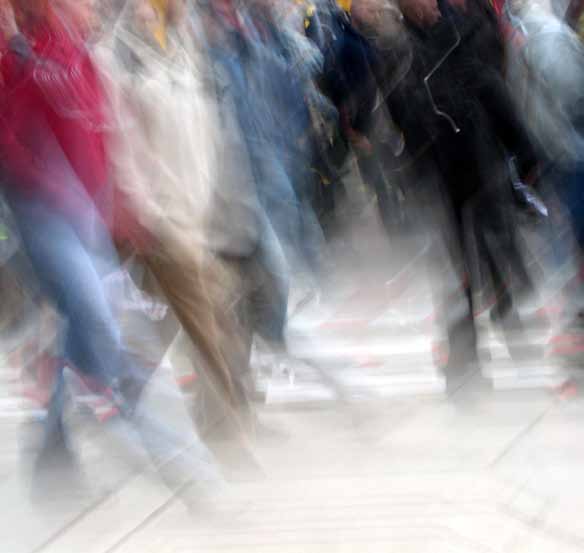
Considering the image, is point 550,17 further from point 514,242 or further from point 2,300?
point 2,300

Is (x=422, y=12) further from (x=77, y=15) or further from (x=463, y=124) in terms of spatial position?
(x=77, y=15)

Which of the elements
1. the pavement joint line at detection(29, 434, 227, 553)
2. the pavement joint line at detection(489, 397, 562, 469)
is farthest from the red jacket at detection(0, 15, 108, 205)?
the pavement joint line at detection(489, 397, 562, 469)

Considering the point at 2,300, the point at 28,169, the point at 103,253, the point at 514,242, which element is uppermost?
the point at 28,169

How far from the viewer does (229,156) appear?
4.01 meters

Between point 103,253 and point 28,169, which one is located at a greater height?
point 28,169

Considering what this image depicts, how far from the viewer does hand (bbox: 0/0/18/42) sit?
3500 millimetres

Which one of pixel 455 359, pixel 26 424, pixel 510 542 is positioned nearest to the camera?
pixel 510 542

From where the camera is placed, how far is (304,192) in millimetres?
5664

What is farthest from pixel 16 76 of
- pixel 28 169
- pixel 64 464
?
pixel 64 464

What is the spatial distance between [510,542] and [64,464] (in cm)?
173

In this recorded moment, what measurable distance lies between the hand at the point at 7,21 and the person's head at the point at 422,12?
1.65 metres

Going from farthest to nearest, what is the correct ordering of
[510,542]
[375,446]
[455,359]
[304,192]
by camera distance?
[304,192]
[455,359]
[375,446]
[510,542]

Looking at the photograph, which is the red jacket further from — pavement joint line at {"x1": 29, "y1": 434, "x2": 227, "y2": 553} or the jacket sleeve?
pavement joint line at {"x1": 29, "y1": 434, "x2": 227, "y2": 553}

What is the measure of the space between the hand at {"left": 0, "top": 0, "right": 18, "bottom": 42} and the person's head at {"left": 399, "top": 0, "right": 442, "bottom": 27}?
1.65 metres
